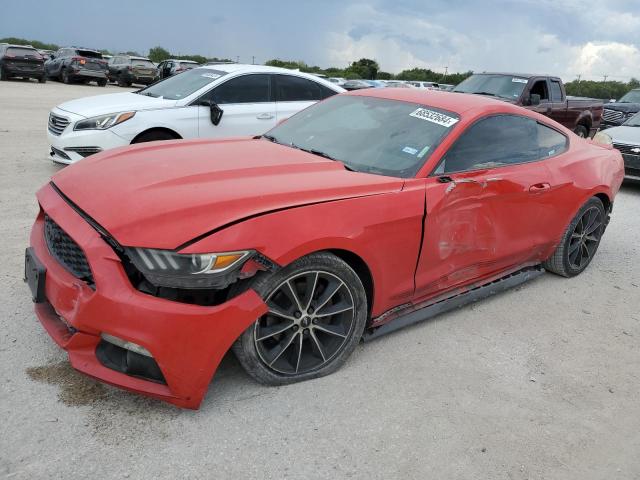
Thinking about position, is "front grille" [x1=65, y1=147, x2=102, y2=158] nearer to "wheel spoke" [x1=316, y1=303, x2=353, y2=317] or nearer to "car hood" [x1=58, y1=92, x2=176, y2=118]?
"car hood" [x1=58, y1=92, x2=176, y2=118]

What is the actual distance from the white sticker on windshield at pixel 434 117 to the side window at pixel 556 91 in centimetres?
877

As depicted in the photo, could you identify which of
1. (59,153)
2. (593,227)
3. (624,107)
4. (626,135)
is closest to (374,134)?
(593,227)

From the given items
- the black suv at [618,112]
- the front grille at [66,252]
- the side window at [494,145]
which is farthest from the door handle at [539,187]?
the black suv at [618,112]

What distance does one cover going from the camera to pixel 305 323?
9.61 ft

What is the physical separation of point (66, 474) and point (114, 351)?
545mm

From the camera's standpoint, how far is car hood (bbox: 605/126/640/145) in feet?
28.8

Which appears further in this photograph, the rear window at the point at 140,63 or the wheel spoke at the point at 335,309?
the rear window at the point at 140,63

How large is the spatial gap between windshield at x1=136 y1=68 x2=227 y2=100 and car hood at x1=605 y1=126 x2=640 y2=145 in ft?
20.6

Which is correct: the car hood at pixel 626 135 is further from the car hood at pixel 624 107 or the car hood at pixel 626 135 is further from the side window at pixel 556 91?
the car hood at pixel 624 107

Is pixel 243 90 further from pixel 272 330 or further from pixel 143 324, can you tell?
pixel 143 324

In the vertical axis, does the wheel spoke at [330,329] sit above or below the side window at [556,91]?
below

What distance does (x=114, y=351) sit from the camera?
2574 millimetres

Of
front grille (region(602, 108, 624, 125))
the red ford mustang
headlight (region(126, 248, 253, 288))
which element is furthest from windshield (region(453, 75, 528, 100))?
headlight (region(126, 248, 253, 288))

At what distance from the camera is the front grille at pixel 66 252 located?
2.62 metres
